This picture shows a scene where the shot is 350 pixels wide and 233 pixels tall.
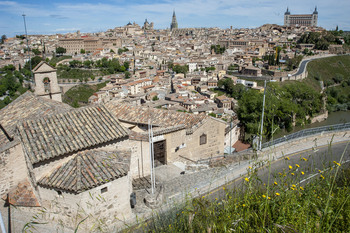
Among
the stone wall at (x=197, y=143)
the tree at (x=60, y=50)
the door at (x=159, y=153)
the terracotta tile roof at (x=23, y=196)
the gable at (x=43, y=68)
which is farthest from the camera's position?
the tree at (x=60, y=50)

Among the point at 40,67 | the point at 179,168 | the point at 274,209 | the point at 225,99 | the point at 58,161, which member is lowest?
the point at 225,99

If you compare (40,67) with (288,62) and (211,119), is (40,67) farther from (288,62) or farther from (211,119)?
(288,62)

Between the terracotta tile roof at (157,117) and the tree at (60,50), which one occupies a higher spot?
the tree at (60,50)

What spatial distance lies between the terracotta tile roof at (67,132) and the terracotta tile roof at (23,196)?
172 cm

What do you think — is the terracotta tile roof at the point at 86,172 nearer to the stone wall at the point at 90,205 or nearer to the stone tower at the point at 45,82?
the stone wall at the point at 90,205

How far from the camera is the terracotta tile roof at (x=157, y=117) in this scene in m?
14.5

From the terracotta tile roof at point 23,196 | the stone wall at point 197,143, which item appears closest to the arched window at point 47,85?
the terracotta tile roof at point 23,196

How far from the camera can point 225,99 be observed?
208ft

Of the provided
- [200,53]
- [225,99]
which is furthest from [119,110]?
[200,53]

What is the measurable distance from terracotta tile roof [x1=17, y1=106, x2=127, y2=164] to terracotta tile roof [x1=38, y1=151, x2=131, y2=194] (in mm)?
472

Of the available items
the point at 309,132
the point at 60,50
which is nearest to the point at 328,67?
the point at 309,132

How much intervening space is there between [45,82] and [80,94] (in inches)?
2480

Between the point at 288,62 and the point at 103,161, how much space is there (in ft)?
303

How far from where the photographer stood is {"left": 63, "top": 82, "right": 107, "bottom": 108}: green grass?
70.2 metres
